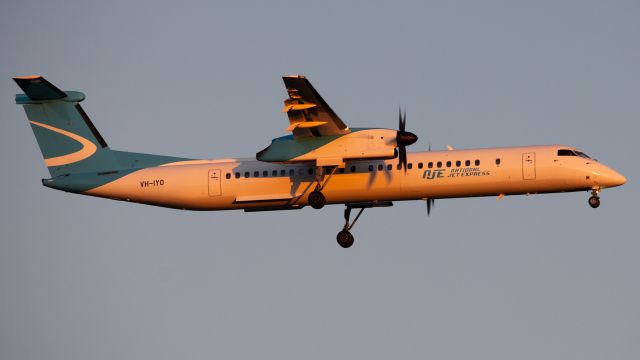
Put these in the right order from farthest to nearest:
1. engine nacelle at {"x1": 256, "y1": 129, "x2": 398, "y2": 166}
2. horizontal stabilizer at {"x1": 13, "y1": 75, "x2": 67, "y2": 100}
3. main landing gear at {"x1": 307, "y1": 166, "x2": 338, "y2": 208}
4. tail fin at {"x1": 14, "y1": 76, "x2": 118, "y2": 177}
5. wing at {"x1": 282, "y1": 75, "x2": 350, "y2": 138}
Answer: tail fin at {"x1": 14, "y1": 76, "x2": 118, "y2": 177} → horizontal stabilizer at {"x1": 13, "y1": 75, "x2": 67, "y2": 100} → main landing gear at {"x1": 307, "y1": 166, "x2": 338, "y2": 208} → engine nacelle at {"x1": 256, "y1": 129, "x2": 398, "y2": 166} → wing at {"x1": 282, "y1": 75, "x2": 350, "y2": 138}

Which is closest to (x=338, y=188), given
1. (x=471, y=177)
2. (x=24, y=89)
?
(x=471, y=177)

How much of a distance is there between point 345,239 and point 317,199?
2.44 metres

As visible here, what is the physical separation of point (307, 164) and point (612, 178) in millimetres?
8946

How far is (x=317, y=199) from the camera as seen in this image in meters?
32.3

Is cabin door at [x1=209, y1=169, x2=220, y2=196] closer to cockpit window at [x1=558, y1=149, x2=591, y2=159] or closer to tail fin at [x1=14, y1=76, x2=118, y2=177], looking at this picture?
tail fin at [x1=14, y1=76, x2=118, y2=177]

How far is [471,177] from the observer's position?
31750mm

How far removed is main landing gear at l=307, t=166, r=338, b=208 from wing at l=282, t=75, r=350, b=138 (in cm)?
119

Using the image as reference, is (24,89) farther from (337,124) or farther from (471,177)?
(471,177)

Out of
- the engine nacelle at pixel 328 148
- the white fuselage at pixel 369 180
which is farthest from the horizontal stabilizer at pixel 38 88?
the engine nacelle at pixel 328 148

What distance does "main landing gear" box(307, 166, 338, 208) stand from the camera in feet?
106

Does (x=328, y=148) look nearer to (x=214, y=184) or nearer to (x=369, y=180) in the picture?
(x=369, y=180)

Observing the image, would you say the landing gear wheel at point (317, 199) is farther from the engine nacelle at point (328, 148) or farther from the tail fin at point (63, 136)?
the tail fin at point (63, 136)

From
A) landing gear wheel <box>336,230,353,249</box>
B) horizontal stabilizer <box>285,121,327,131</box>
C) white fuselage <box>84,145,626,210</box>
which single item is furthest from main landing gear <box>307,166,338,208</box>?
landing gear wheel <box>336,230,353,249</box>

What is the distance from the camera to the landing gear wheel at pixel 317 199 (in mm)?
32281
